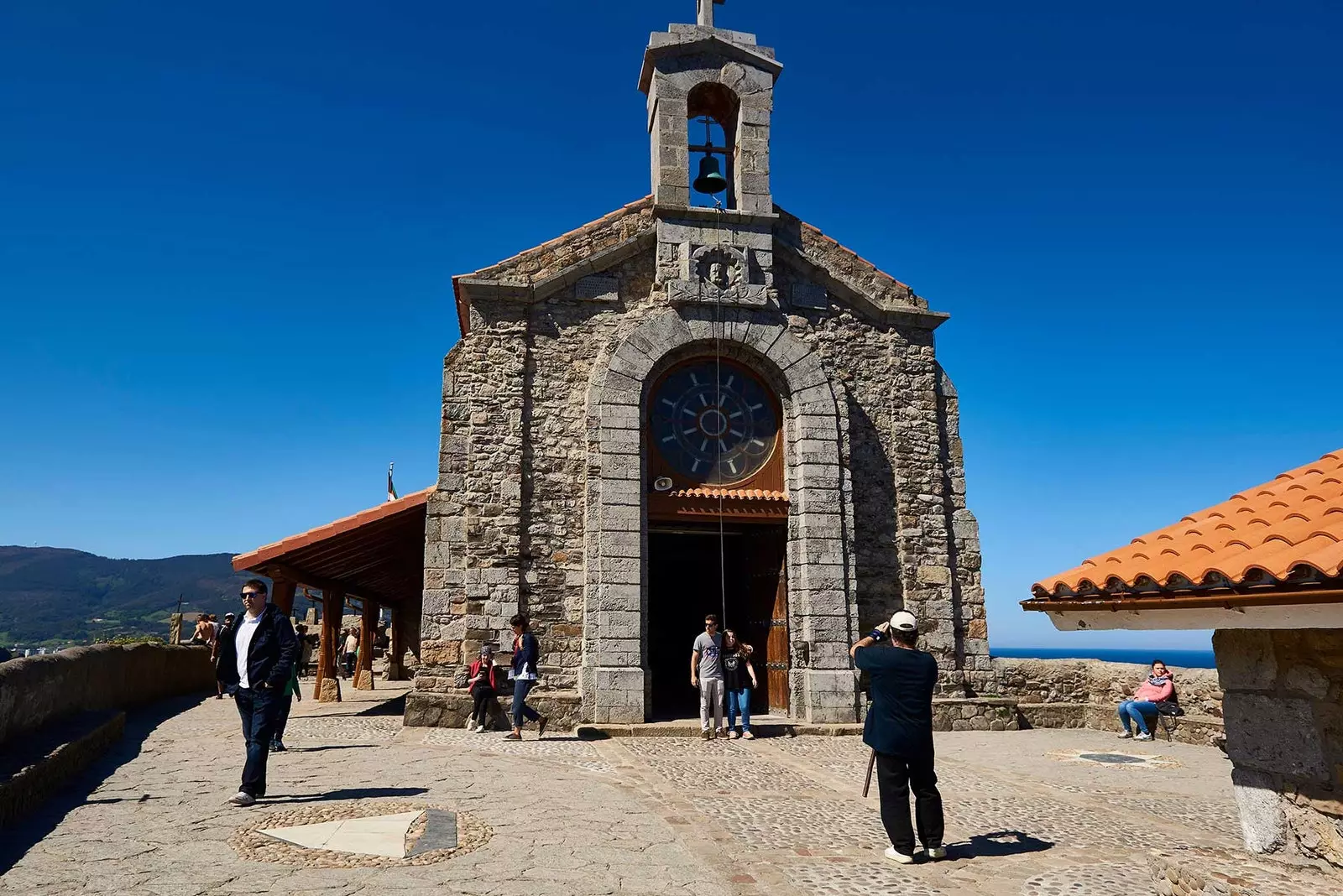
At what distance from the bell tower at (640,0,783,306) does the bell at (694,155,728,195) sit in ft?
0.04

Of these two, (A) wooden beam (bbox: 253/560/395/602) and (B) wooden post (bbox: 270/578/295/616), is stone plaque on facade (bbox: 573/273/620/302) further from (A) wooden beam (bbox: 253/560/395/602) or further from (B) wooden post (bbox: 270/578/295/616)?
(B) wooden post (bbox: 270/578/295/616)

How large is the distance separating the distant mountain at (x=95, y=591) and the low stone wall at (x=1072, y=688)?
389 ft

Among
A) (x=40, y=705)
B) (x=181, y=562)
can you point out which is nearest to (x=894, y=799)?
(x=40, y=705)

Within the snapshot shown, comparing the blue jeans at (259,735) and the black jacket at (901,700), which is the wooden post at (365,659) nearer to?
the blue jeans at (259,735)

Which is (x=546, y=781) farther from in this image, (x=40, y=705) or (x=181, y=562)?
(x=181, y=562)

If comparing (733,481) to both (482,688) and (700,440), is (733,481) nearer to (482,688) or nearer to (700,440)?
(700,440)

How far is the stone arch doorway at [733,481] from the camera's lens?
11.8 m

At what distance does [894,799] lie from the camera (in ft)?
16.8

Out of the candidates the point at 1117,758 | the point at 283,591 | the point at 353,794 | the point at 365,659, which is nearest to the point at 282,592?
the point at 283,591

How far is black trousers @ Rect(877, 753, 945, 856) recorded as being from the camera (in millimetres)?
5098

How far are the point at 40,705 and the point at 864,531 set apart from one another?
9517 millimetres

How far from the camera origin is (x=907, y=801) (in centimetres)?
517

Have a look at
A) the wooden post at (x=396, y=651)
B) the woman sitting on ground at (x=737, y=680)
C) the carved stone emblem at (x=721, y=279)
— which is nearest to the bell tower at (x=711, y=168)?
the carved stone emblem at (x=721, y=279)

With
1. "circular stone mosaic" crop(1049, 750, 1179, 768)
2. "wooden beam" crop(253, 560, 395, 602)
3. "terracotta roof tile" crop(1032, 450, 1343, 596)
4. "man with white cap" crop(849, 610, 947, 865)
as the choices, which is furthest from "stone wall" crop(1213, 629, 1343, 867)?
"wooden beam" crop(253, 560, 395, 602)
